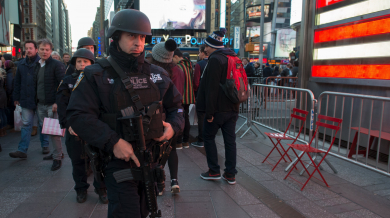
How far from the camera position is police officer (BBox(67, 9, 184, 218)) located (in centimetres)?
194

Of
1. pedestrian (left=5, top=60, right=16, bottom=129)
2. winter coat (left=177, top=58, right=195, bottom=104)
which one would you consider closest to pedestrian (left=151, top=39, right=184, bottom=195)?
winter coat (left=177, top=58, right=195, bottom=104)

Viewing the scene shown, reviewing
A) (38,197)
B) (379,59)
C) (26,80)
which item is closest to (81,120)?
(38,197)

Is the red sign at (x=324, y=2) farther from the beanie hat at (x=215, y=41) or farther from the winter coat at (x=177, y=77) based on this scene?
the winter coat at (x=177, y=77)

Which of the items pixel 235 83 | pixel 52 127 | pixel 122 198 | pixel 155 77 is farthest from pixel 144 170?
pixel 52 127

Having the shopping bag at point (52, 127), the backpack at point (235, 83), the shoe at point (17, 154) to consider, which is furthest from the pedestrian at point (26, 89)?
the backpack at point (235, 83)

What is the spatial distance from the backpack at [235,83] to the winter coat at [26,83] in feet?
11.2

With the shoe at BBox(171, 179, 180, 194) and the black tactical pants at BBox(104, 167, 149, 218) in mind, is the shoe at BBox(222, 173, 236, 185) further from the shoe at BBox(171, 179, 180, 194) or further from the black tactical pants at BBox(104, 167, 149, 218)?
the black tactical pants at BBox(104, 167, 149, 218)

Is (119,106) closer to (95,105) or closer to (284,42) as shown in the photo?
(95,105)

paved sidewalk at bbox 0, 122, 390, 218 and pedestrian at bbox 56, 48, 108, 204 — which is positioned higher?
pedestrian at bbox 56, 48, 108, 204

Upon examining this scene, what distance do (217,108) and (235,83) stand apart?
0.42 meters

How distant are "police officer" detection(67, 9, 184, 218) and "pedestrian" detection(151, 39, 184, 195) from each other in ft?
4.99

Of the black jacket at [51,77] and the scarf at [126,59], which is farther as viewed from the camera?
the black jacket at [51,77]

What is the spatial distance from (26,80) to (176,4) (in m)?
39.2

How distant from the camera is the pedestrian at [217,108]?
4.14 m
